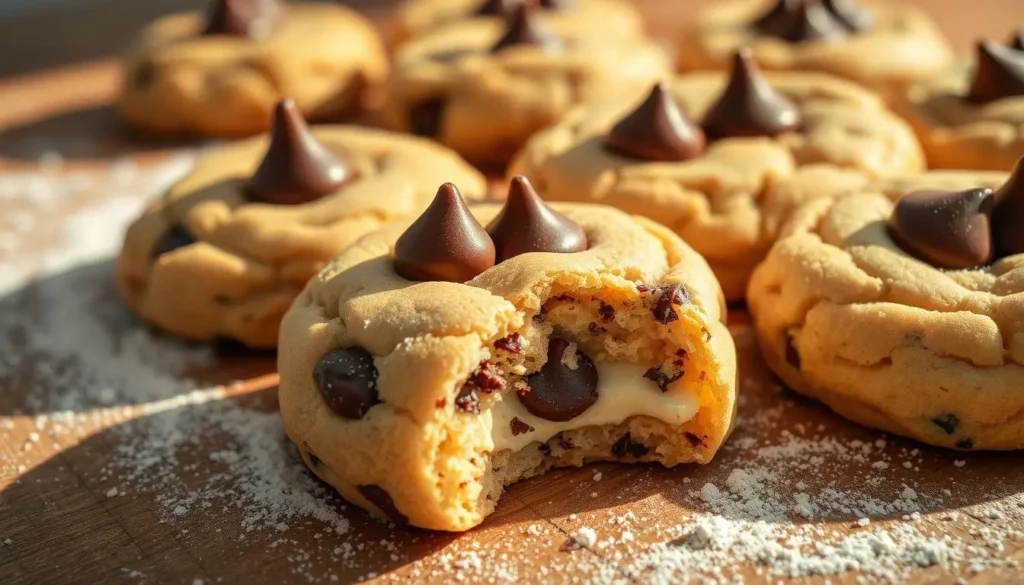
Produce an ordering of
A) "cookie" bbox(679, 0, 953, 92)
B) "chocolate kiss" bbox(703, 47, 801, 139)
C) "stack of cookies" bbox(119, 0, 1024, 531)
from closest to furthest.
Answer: "stack of cookies" bbox(119, 0, 1024, 531)
"chocolate kiss" bbox(703, 47, 801, 139)
"cookie" bbox(679, 0, 953, 92)

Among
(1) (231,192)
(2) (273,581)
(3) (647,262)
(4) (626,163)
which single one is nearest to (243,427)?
(2) (273,581)

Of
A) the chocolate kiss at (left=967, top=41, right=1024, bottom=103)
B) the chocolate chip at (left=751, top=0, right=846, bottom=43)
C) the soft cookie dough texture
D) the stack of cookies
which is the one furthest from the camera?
the chocolate chip at (left=751, top=0, right=846, bottom=43)

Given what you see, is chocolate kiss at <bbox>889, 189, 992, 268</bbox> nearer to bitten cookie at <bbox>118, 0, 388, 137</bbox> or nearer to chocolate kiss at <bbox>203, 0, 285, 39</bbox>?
bitten cookie at <bbox>118, 0, 388, 137</bbox>

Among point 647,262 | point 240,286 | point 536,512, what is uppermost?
point 647,262

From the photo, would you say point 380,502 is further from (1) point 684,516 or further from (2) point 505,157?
(2) point 505,157

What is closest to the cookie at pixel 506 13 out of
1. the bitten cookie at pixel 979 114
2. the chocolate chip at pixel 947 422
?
the bitten cookie at pixel 979 114

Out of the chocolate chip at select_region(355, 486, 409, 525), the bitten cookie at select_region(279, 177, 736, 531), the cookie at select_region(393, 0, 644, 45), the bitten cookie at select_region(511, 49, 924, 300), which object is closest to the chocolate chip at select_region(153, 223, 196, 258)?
the bitten cookie at select_region(279, 177, 736, 531)
